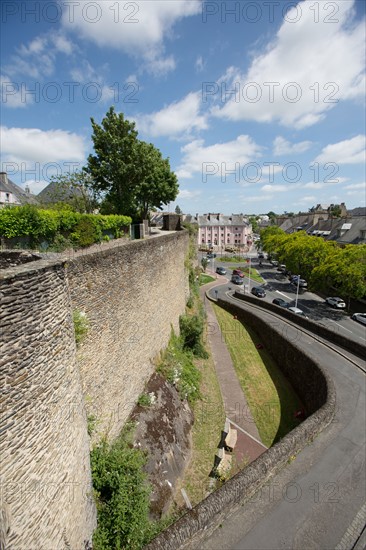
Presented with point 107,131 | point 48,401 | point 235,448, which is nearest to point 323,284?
point 235,448

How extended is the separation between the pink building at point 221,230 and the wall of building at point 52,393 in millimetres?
75587

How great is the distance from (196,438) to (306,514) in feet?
16.7

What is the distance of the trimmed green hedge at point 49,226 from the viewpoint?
922 cm

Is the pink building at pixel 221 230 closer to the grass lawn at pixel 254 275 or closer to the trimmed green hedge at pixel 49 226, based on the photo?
the grass lawn at pixel 254 275

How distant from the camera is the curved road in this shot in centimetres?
665

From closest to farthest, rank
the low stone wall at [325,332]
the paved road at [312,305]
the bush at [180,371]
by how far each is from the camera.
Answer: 1. the bush at [180,371]
2. the low stone wall at [325,332]
3. the paved road at [312,305]

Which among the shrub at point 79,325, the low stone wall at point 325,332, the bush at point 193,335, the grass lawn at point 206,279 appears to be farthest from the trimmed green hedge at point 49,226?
the grass lawn at point 206,279

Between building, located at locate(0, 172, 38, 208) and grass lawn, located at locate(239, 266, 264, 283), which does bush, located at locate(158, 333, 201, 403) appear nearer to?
building, located at locate(0, 172, 38, 208)

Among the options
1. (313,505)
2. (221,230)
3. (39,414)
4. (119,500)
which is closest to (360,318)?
(313,505)

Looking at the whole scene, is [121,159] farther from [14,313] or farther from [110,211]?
[14,313]

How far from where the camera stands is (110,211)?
25.0 meters

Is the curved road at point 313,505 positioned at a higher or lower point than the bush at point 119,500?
lower

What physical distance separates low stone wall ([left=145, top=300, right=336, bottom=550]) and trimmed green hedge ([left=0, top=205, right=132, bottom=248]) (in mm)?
9351

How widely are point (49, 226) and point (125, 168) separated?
41.9ft
